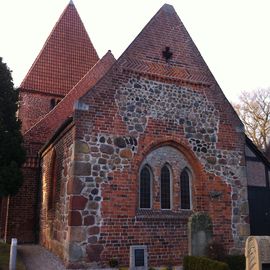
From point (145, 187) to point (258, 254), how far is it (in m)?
4.16

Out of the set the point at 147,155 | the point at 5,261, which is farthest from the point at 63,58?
the point at 5,261

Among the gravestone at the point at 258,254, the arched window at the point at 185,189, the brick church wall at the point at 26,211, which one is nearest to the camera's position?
the gravestone at the point at 258,254

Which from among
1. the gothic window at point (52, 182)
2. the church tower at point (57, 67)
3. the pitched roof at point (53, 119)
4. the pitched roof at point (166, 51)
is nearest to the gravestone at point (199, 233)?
the pitched roof at point (166, 51)

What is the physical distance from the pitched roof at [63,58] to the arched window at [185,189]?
1148 cm

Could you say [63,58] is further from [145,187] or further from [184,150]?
[145,187]

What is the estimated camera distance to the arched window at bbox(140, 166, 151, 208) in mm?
11266

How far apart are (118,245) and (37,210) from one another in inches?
244

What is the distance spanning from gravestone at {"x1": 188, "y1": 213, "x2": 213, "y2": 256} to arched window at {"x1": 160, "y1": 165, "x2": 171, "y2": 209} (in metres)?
0.97

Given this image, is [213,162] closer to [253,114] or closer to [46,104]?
[46,104]

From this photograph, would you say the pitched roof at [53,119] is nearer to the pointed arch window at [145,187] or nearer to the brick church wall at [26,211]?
the brick church wall at [26,211]

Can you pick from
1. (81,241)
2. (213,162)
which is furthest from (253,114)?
(81,241)

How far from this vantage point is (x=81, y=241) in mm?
9852

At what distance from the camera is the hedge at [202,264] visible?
8323 millimetres

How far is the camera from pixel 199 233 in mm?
11023
